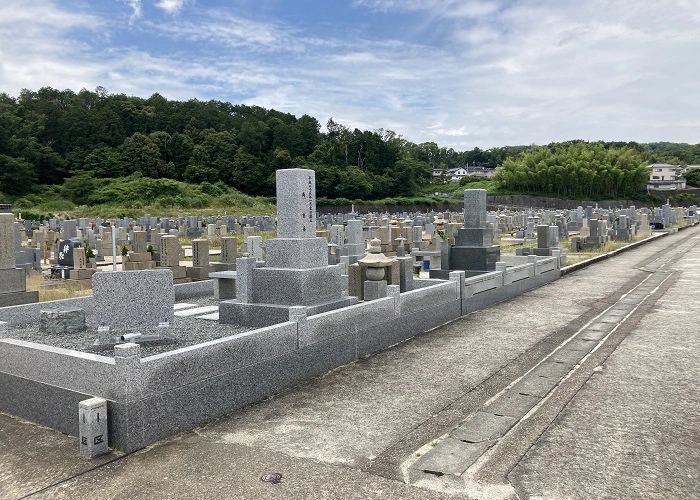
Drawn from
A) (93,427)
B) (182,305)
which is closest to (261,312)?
(182,305)

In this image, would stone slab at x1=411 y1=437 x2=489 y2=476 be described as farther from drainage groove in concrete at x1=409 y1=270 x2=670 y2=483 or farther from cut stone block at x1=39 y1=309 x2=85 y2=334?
cut stone block at x1=39 y1=309 x2=85 y2=334

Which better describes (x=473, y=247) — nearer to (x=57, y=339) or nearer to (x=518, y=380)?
(x=518, y=380)

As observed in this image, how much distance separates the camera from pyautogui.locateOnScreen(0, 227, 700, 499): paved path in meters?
3.85

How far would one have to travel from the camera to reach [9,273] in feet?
29.4

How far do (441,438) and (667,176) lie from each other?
115m

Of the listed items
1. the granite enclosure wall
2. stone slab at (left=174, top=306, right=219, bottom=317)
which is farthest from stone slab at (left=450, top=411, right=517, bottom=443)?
stone slab at (left=174, top=306, right=219, bottom=317)

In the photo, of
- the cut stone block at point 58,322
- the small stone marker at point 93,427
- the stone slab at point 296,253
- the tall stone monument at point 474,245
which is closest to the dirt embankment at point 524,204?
the tall stone monument at point 474,245

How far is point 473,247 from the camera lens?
12.4 metres

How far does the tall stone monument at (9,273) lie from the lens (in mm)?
8836

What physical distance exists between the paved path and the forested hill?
200 feet

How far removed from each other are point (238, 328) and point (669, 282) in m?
11.1

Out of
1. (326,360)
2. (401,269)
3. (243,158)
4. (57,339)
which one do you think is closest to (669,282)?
(401,269)

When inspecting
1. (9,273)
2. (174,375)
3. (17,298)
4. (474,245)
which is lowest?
(174,375)

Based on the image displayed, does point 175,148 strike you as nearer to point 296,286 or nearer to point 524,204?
point 524,204
